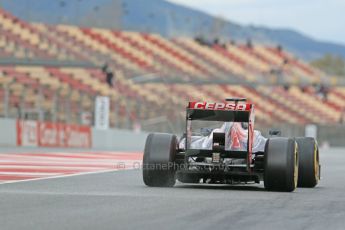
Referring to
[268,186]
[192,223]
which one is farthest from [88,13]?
[192,223]

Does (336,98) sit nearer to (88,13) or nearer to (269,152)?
(88,13)

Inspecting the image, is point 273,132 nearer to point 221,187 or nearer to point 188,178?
point 221,187

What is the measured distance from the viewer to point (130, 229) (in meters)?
8.14

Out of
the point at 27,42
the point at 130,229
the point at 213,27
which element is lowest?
the point at 130,229

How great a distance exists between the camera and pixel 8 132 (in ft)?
109

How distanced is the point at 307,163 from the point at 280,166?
149cm

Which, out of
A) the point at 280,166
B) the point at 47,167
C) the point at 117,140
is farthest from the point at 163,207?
the point at 117,140

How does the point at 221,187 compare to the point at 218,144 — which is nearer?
the point at 218,144

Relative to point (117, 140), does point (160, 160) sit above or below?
below

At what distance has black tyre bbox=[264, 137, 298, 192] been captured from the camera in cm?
1297

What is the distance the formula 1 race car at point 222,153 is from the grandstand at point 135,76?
20.7m

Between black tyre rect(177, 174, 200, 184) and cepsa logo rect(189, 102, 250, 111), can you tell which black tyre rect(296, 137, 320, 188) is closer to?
cepsa logo rect(189, 102, 250, 111)

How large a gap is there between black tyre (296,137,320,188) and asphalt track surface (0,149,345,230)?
260 mm

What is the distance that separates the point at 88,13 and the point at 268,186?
146 feet
